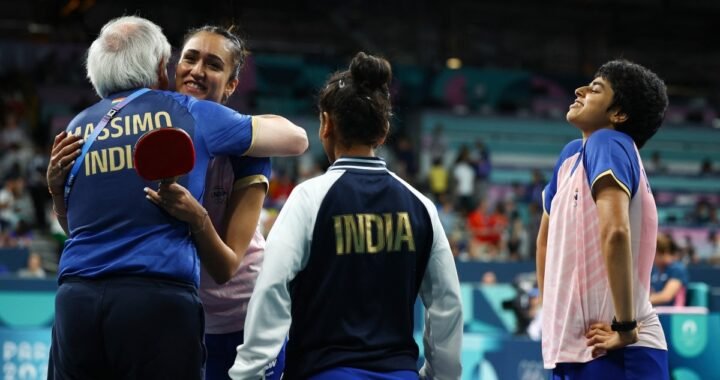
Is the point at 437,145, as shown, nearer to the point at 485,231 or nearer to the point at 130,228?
the point at 485,231

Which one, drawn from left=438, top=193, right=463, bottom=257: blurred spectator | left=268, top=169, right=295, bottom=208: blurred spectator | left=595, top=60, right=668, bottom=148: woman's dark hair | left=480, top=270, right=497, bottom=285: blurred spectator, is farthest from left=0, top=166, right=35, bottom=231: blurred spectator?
left=595, top=60, right=668, bottom=148: woman's dark hair

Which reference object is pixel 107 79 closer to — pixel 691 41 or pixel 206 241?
A: pixel 206 241

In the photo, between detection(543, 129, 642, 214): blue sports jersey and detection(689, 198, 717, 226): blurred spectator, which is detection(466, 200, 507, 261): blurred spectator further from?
detection(543, 129, 642, 214): blue sports jersey

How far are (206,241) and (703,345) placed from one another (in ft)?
18.7

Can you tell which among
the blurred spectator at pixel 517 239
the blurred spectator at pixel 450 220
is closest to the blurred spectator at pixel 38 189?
the blurred spectator at pixel 450 220

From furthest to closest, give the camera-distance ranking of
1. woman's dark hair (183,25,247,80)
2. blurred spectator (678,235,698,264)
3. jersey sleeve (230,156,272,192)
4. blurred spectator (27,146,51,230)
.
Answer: blurred spectator (678,235,698,264) < blurred spectator (27,146,51,230) < woman's dark hair (183,25,247,80) < jersey sleeve (230,156,272,192)

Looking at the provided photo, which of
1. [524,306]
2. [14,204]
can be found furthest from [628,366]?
[14,204]

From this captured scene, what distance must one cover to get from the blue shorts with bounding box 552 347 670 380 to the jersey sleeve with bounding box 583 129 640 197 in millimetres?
574

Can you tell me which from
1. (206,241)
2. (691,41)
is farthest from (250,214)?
(691,41)

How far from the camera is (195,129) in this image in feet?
10.5

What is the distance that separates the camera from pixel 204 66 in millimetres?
3676

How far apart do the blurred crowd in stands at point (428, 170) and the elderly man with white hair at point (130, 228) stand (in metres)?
11.2

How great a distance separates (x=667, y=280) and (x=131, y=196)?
8489 millimetres

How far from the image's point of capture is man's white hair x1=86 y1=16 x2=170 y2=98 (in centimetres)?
326
